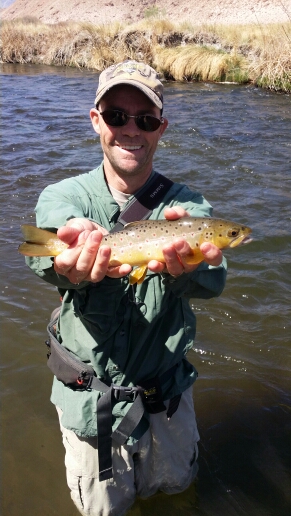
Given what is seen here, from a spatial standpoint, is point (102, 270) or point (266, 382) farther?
point (266, 382)

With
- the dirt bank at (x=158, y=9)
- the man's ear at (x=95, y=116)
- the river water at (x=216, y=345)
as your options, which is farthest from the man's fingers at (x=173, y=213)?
the dirt bank at (x=158, y=9)

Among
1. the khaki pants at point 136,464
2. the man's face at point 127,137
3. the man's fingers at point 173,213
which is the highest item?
the man's face at point 127,137

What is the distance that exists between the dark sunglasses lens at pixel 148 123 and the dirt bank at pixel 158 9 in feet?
141

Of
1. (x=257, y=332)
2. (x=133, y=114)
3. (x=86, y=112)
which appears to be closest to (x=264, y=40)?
(x=86, y=112)

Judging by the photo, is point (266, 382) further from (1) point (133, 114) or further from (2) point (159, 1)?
(2) point (159, 1)

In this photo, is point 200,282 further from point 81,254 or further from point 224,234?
point 81,254

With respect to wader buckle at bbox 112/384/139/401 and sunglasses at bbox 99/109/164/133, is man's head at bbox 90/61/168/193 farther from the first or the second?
wader buckle at bbox 112/384/139/401

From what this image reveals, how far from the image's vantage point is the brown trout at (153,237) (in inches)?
95.6

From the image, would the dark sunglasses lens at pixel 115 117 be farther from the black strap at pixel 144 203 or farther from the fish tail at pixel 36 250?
the fish tail at pixel 36 250

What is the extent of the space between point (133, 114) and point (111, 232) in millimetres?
766

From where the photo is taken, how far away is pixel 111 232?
2.64 metres

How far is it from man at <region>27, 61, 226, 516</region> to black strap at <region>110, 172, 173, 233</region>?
0.04 m

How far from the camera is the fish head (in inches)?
106

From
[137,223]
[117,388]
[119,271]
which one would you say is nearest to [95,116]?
[137,223]
